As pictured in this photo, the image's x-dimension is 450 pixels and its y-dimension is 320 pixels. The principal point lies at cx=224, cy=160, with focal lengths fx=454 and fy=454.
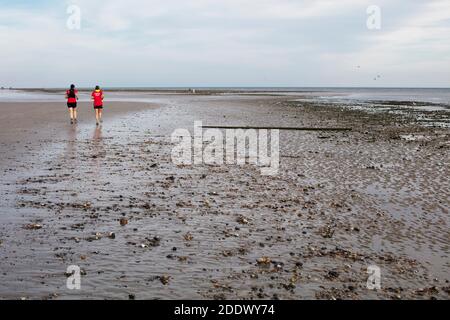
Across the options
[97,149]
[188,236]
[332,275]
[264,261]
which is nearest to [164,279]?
[264,261]

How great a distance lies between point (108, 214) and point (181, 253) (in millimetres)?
2642

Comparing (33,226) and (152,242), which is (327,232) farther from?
(33,226)

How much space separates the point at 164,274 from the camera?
22.1 ft

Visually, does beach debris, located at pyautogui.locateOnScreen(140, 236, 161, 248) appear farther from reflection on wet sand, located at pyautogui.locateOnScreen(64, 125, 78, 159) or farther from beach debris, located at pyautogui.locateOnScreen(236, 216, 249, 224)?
reflection on wet sand, located at pyautogui.locateOnScreen(64, 125, 78, 159)

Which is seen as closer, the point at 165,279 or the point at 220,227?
the point at 165,279

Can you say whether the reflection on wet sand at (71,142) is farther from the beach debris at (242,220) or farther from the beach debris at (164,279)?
the beach debris at (164,279)

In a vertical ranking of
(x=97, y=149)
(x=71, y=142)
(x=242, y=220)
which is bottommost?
(x=242, y=220)

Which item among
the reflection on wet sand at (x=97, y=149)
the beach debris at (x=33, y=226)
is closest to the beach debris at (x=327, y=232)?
the beach debris at (x=33, y=226)

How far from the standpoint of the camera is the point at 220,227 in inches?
355

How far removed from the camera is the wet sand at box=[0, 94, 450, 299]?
6.50 m

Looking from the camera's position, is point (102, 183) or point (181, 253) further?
point (102, 183)

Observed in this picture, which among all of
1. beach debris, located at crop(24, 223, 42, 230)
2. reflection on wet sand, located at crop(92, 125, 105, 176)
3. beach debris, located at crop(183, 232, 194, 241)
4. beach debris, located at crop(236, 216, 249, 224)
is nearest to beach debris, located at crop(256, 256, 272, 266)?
beach debris, located at crop(183, 232, 194, 241)
